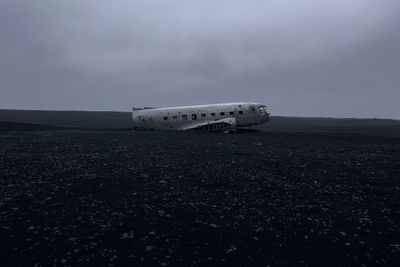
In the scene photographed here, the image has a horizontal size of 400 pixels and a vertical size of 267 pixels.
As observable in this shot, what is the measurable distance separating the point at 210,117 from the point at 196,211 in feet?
118

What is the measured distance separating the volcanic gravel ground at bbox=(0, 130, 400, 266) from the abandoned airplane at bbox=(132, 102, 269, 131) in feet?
84.7

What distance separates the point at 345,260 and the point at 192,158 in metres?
14.4

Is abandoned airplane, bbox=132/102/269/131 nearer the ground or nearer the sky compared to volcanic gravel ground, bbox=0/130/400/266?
nearer the sky

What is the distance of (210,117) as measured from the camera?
1877 inches

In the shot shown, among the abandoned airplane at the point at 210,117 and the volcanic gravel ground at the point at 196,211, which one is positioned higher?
the abandoned airplane at the point at 210,117

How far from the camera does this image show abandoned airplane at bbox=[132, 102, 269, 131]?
47438 mm

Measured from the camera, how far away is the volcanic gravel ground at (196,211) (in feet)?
30.3

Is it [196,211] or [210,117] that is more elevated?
[210,117]

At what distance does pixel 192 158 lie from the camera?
22.5 metres

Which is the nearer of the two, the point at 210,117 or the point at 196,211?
the point at 196,211

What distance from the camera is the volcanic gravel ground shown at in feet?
30.3

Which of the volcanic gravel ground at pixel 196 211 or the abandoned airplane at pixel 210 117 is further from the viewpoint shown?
the abandoned airplane at pixel 210 117

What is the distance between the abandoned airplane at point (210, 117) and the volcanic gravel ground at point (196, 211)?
2581cm

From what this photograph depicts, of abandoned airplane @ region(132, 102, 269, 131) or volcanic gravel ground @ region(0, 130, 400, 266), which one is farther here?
abandoned airplane @ region(132, 102, 269, 131)
